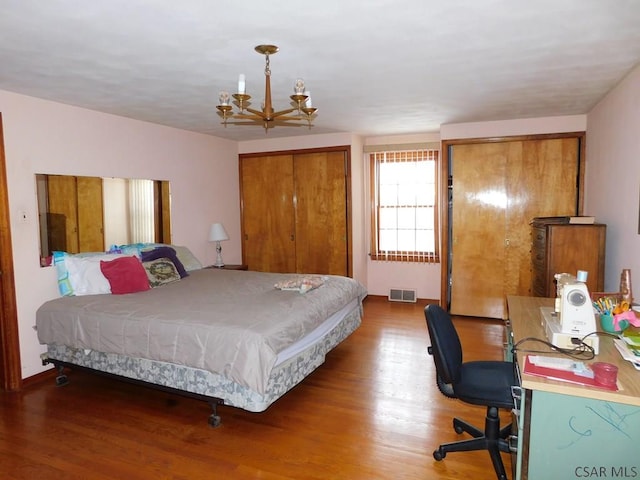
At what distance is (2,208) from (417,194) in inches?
188

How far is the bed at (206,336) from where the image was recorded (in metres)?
2.65

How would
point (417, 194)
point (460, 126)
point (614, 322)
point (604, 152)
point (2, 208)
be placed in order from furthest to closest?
point (417, 194), point (460, 126), point (604, 152), point (2, 208), point (614, 322)

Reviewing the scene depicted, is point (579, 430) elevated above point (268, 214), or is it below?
below

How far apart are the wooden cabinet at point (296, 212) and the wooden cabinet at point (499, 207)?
4.90ft

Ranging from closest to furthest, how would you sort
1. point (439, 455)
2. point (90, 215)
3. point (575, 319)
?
point (575, 319) < point (439, 455) < point (90, 215)

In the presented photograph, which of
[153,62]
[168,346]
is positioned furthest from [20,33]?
[168,346]

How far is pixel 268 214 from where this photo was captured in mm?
6273

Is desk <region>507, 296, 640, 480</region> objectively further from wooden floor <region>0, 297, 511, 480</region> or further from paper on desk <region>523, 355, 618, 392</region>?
wooden floor <region>0, 297, 511, 480</region>

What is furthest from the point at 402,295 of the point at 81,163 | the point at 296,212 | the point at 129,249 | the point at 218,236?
the point at 81,163

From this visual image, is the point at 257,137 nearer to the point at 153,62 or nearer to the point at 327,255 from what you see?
the point at 327,255

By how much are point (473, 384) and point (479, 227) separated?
10.8ft

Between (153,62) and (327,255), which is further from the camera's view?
(327,255)

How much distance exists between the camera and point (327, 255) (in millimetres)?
5973

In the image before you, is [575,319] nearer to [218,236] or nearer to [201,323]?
[201,323]
